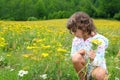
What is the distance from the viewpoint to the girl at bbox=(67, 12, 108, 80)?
12.5 ft

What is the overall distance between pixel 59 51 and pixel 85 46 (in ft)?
1.52

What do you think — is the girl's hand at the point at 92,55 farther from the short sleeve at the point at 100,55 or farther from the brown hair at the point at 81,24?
the brown hair at the point at 81,24

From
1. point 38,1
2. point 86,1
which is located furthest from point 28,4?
point 86,1

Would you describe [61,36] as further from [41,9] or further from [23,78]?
[41,9]

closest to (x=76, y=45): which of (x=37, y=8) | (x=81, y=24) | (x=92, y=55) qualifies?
(x=81, y=24)

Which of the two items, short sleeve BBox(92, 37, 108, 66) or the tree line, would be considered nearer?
short sleeve BBox(92, 37, 108, 66)

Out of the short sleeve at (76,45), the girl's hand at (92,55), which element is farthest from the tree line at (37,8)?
the girl's hand at (92,55)

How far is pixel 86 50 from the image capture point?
13.1ft

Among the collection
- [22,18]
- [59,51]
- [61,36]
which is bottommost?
[22,18]

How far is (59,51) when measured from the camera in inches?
145

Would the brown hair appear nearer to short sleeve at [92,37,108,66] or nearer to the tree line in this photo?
short sleeve at [92,37,108,66]

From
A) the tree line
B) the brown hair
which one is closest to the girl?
the brown hair

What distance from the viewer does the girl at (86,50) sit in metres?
3.80

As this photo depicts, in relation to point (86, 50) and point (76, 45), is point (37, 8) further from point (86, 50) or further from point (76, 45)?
point (86, 50)
